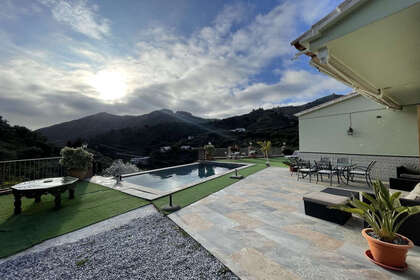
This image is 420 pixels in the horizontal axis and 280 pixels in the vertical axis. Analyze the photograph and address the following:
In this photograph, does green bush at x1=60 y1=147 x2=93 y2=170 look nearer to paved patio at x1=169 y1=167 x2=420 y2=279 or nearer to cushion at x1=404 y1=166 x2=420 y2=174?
paved patio at x1=169 y1=167 x2=420 y2=279

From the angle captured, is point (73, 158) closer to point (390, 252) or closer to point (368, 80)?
point (390, 252)

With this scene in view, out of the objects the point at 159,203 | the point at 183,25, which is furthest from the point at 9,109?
the point at 159,203

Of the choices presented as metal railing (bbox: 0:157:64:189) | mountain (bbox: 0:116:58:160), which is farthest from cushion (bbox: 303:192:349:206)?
mountain (bbox: 0:116:58:160)

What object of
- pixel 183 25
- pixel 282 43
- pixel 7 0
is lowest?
pixel 7 0

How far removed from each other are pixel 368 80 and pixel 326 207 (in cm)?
295

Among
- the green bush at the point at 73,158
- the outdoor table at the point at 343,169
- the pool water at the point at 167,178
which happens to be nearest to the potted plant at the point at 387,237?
the outdoor table at the point at 343,169

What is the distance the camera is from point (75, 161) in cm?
677

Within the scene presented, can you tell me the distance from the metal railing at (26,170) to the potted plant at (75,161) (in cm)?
80

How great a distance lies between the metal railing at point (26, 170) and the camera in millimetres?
5676

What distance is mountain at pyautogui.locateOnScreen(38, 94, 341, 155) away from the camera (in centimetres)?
2884

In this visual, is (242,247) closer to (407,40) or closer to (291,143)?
(407,40)

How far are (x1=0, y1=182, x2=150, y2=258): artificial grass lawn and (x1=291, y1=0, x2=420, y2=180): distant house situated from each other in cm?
518

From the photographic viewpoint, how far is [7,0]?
14.5ft

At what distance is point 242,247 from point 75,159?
7.62m
